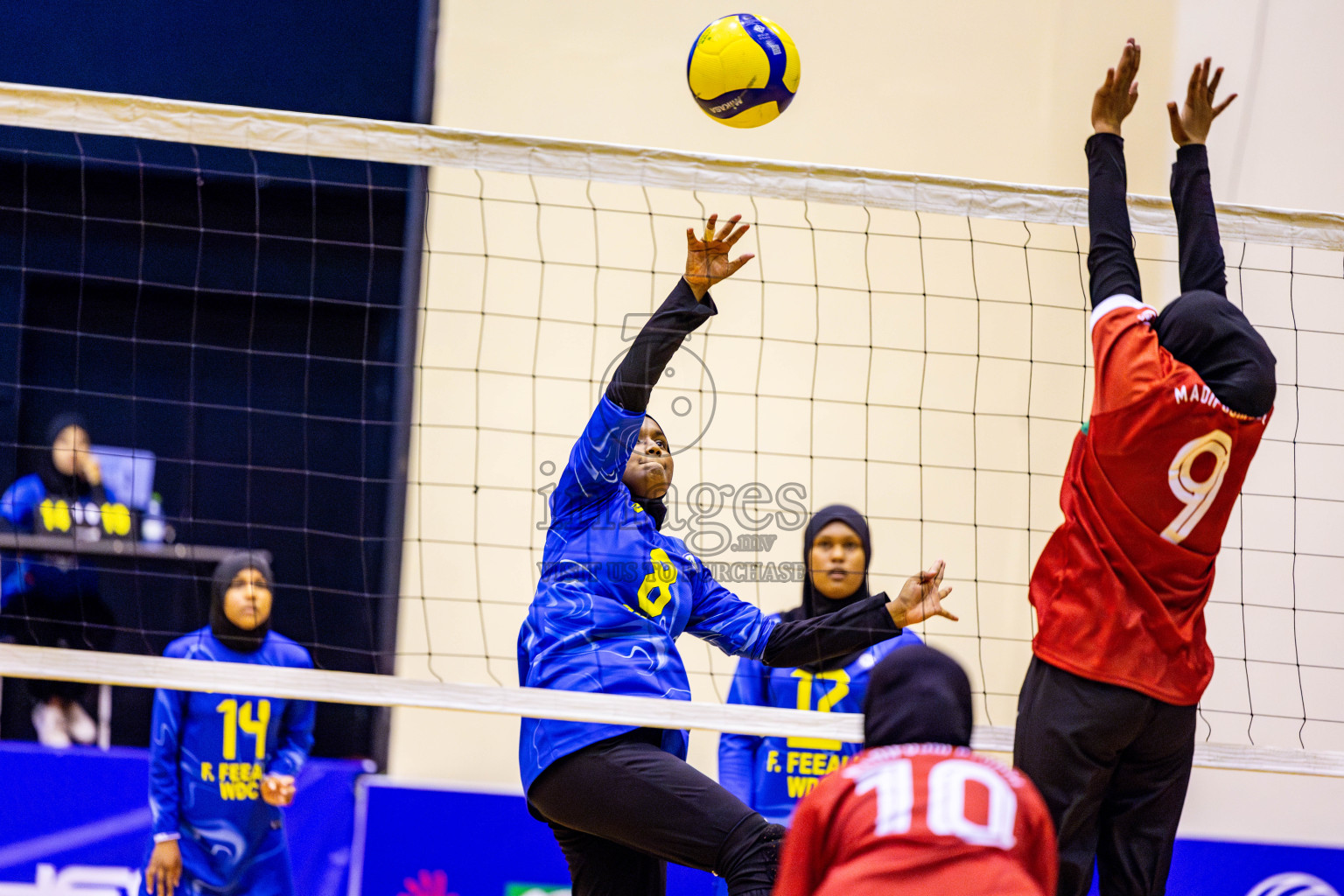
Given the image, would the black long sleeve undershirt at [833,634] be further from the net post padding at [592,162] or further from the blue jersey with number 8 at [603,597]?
the net post padding at [592,162]

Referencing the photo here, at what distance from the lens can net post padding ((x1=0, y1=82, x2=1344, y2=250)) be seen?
11.4 feet

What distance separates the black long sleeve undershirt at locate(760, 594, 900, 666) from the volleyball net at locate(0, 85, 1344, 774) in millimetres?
2275

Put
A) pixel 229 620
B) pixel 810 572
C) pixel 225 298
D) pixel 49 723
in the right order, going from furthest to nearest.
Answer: pixel 225 298 < pixel 49 723 < pixel 229 620 < pixel 810 572

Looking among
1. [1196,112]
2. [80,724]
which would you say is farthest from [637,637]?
[80,724]

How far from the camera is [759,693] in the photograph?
4203 mm

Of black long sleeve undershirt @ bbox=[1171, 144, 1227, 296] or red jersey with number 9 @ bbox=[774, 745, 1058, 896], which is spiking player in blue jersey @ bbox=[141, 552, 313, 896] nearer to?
red jersey with number 9 @ bbox=[774, 745, 1058, 896]

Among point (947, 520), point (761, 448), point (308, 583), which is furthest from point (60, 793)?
point (947, 520)

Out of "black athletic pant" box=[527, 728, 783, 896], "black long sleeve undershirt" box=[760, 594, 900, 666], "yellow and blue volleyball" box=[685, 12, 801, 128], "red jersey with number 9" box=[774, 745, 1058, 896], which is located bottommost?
"black athletic pant" box=[527, 728, 783, 896]

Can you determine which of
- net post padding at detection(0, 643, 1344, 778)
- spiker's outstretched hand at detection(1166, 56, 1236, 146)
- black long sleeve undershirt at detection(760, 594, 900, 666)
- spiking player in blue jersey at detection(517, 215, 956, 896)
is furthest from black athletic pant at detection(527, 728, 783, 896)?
spiker's outstretched hand at detection(1166, 56, 1236, 146)

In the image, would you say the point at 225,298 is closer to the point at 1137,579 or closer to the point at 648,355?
the point at 648,355

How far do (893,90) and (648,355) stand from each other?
3.55 metres

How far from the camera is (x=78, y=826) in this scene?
4.84 metres

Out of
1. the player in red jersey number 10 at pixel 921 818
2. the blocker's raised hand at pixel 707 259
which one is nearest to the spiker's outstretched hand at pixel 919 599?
the blocker's raised hand at pixel 707 259

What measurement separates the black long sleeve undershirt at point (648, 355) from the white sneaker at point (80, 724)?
451 centimetres
